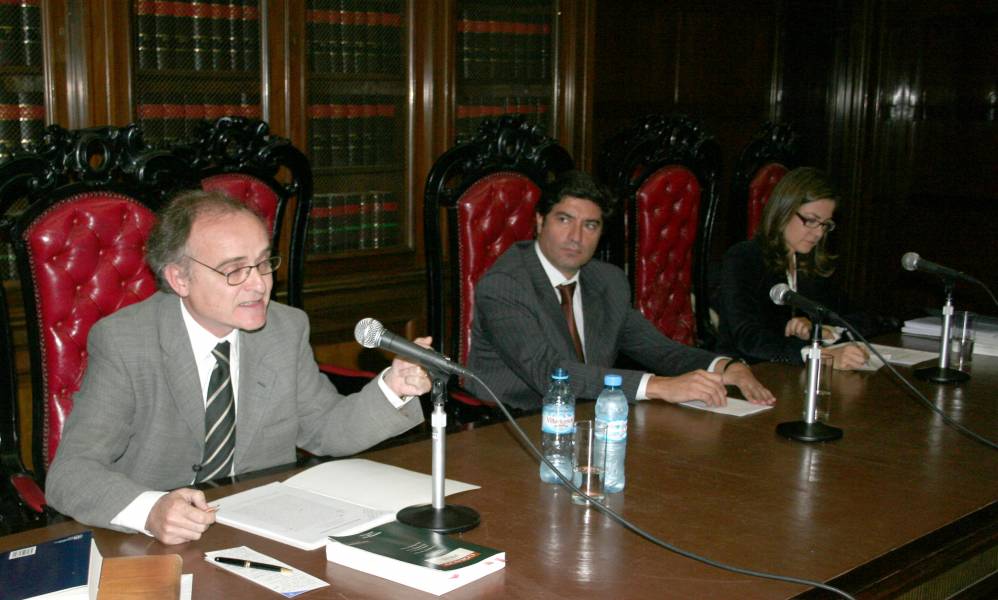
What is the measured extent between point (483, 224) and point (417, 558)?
1.76 m

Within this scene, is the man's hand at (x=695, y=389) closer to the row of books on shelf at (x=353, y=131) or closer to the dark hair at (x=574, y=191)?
the dark hair at (x=574, y=191)

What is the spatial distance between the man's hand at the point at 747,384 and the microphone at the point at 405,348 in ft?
3.89

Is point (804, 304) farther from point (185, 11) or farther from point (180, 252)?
point (185, 11)

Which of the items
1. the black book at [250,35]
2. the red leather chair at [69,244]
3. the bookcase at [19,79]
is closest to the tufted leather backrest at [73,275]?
the red leather chair at [69,244]

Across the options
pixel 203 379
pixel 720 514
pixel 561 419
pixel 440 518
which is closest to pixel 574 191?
pixel 561 419

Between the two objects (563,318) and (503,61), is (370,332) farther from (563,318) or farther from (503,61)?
(503,61)

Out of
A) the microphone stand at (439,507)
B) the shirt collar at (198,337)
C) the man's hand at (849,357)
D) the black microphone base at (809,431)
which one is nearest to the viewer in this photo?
the microphone stand at (439,507)

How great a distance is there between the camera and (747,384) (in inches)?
104

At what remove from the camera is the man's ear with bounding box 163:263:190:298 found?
6.73 ft

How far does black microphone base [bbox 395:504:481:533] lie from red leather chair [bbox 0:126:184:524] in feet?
3.23

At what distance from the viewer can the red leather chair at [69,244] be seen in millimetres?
2320

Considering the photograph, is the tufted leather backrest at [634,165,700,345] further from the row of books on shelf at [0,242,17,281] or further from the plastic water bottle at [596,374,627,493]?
the row of books on shelf at [0,242,17,281]

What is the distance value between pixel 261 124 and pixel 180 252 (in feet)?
2.67

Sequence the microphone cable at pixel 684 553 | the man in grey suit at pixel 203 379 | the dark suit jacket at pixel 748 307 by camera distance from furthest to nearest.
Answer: the dark suit jacket at pixel 748 307 → the man in grey suit at pixel 203 379 → the microphone cable at pixel 684 553
